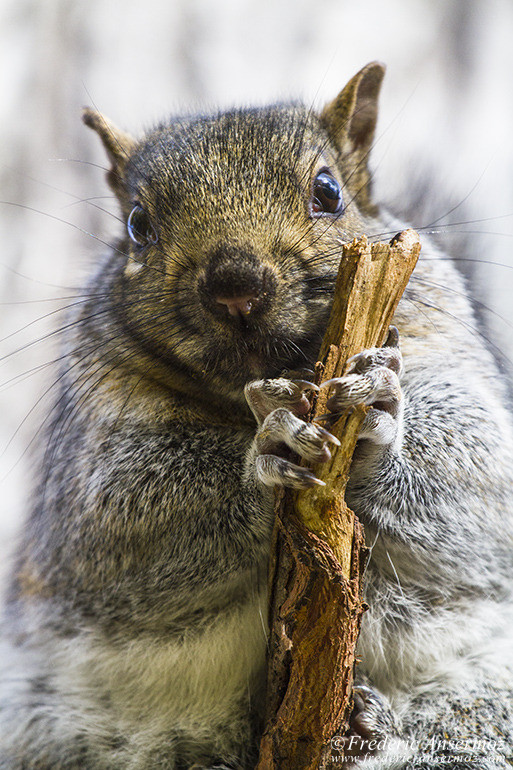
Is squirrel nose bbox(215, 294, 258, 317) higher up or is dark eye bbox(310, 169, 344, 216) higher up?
dark eye bbox(310, 169, 344, 216)

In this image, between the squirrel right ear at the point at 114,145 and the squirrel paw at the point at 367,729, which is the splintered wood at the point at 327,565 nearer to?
the squirrel paw at the point at 367,729

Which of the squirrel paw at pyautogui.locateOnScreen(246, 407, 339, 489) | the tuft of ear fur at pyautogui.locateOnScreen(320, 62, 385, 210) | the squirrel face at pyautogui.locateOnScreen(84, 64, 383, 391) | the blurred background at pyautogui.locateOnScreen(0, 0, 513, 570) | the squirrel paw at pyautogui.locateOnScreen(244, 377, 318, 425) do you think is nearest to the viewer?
the squirrel paw at pyautogui.locateOnScreen(246, 407, 339, 489)

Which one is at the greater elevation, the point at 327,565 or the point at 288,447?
the point at 288,447

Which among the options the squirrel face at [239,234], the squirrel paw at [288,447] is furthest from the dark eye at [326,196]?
the squirrel paw at [288,447]

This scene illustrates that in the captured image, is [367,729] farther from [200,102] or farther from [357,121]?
[200,102]

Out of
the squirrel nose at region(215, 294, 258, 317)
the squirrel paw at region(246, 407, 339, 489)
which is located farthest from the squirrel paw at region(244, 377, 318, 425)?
the squirrel nose at region(215, 294, 258, 317)

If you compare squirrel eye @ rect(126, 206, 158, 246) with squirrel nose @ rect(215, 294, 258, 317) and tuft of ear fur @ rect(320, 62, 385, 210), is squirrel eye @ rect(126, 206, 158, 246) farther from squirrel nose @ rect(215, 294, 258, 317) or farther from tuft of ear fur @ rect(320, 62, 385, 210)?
tuft of ear fur @ rect(320, 62, 385, 210)

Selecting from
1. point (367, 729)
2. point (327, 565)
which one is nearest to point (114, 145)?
point (327, 565)

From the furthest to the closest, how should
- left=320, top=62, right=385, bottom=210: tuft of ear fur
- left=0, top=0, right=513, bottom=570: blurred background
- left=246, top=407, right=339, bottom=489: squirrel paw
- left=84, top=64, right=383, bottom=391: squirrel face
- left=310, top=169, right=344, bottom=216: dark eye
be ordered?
left=0, top=0, right=513, bottom=570: blurred background
left=320, top=62, right=385, bottom=210: tuft of ear fur
left=310, top=169, right=344, bottom=216: dark eye
left=84, top=64, right=383, bottom=391: squirrel face
left=246, top=407, right=339, bottom=489: squirrel paw
